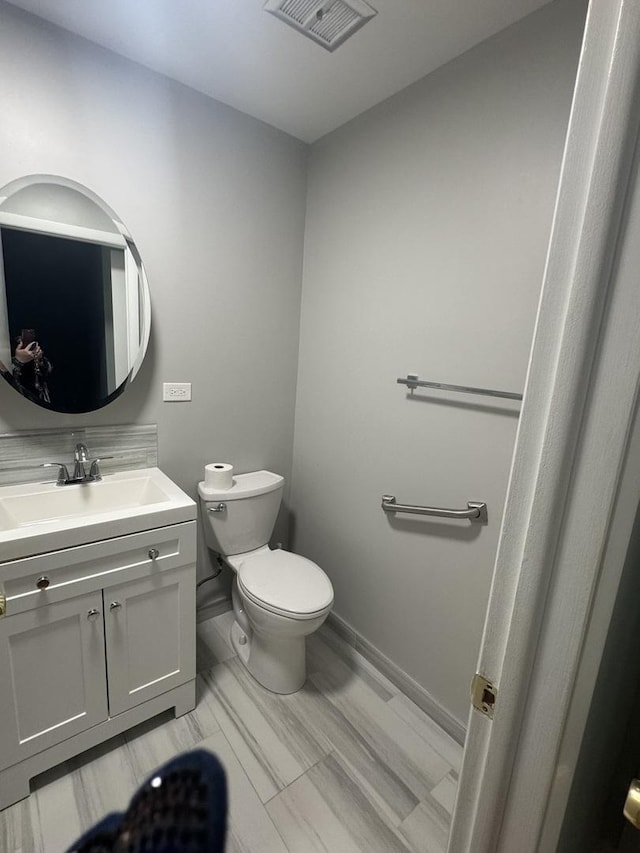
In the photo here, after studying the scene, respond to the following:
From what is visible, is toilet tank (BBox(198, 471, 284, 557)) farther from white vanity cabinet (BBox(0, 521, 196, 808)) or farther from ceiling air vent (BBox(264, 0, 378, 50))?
ceiling air vent (BBox(264, 0, 378, 50))

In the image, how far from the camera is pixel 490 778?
56cm

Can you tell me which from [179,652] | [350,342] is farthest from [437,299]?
[179,652]

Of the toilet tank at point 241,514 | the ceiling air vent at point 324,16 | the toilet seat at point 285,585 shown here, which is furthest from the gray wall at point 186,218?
the ceiling air vent at point 324,16

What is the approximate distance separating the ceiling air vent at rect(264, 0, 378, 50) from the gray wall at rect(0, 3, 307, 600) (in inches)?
21.8

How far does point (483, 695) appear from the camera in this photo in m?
0.57

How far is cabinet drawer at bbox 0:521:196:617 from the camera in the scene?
42.6 inches

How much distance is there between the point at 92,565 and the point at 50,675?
0.35 m

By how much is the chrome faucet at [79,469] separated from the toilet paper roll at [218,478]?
17.3 inches

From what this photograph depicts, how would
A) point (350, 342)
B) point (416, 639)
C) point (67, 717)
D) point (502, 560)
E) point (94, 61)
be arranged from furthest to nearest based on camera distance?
point (350, 342) < point (416, 639) < point (94, 61) < point (67, 717) < point (502, 560)

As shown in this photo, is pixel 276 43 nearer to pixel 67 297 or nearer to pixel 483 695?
pixel 67 297

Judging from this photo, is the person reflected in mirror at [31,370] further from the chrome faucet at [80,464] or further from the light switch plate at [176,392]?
the light switch plate at [176,392]

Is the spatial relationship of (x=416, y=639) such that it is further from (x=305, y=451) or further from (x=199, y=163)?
(x=199, y=163)

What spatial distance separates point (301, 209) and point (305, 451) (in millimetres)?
1248

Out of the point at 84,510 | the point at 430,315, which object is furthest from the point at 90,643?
the point at 430,315
